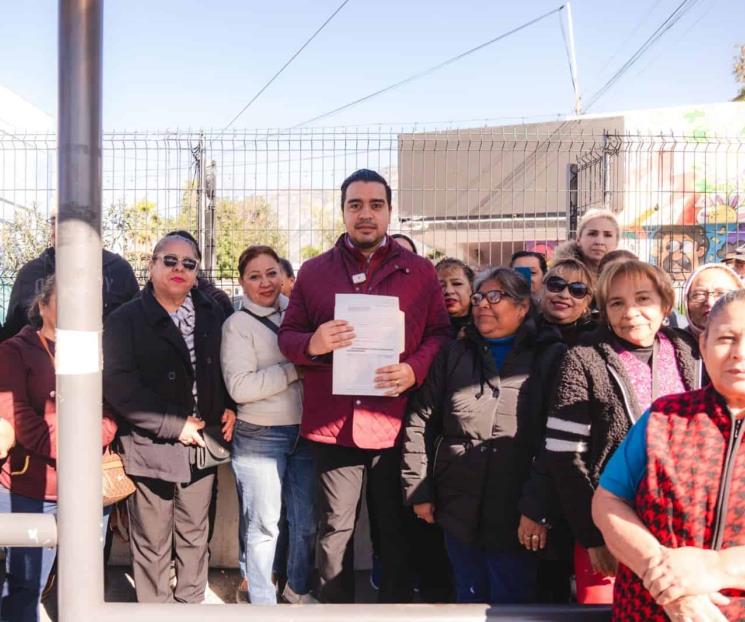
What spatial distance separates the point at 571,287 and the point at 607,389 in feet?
3.30

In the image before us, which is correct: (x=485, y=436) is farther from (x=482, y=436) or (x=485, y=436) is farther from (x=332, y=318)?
(x=332, y=318)

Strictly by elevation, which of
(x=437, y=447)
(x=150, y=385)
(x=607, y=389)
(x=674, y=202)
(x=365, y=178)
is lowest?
(x=437, y=447)

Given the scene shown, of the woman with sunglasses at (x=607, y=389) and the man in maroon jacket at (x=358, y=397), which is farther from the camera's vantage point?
the man in maroon jacket at (x=358, y=397)

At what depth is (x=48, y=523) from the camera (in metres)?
1.70

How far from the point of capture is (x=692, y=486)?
1.74 meters

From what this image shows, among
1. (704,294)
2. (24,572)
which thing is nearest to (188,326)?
(24,572)

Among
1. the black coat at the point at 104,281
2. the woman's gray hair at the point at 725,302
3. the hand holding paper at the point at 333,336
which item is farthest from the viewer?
the black coat at the point at 104,281

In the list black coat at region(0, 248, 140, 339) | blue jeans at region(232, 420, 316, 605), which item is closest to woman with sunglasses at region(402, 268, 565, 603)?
blue jeans at region(232, 420, 316, 605)

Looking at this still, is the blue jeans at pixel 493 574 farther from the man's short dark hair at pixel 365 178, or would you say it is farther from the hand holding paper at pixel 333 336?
the man's short dark hair at pixel 365 178

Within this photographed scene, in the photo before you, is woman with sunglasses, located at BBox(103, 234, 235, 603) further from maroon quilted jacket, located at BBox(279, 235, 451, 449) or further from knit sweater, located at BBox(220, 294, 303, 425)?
maroon quilted jacket, located at BBox(279, 235, 451, 449)

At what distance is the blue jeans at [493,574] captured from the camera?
9.71 ft

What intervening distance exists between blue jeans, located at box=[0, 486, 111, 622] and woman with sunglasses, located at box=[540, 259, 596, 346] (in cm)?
242

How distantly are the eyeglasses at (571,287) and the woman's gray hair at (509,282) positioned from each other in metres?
0.31

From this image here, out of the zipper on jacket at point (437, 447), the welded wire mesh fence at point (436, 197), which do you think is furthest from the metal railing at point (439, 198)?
the zipper on jacket at point (437, 447)
